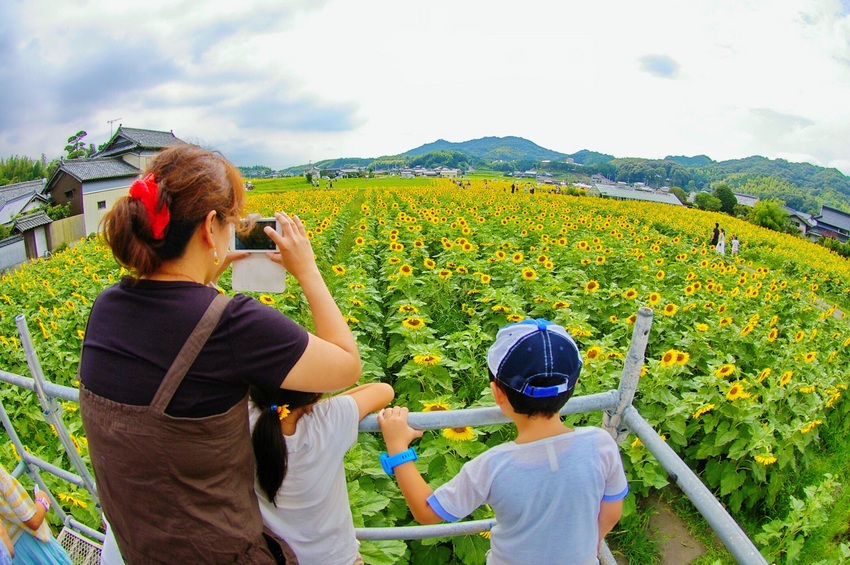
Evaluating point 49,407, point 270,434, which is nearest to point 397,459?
point 270,434

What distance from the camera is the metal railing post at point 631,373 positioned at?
1.30m

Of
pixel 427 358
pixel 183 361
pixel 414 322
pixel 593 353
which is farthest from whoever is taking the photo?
pixel 414 322

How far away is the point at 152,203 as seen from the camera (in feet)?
3.09

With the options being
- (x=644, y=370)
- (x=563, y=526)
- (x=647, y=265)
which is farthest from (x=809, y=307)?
(x=563, y=526)

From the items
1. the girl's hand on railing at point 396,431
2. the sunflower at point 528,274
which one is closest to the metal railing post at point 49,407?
the girl's hand on railing at point 396,431

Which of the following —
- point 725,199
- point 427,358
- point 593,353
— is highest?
point 725,199

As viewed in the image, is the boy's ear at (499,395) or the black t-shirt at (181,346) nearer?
the black t-shirt at (181,346)

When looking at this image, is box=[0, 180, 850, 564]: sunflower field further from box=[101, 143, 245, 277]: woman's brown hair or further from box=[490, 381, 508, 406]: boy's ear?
box=[101, 143, 245, 277]: woman's brown hair

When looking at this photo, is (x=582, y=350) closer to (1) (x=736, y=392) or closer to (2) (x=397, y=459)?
(1) (x=736, y=392)

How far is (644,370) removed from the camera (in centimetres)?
361

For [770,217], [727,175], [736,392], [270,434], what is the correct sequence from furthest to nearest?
[727,175]
[770,217]
[736,392]
[270,434]

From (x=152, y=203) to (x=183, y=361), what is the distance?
0.33 meters

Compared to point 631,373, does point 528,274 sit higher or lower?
lower

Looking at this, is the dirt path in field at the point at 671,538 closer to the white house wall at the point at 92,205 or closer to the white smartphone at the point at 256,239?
the white smartphone at the point at 256,239
